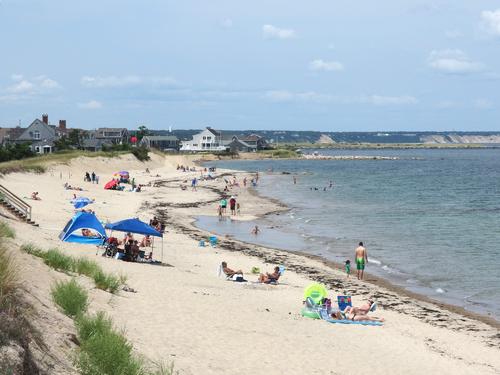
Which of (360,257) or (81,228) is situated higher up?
(81,228)

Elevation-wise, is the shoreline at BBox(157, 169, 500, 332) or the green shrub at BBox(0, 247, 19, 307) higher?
the green shrub at BBox(0, 247, 19, 307)

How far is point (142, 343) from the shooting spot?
440 inches

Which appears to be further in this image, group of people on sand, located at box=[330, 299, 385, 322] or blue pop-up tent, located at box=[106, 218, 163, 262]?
blue pop-up tent, located at box=[106, 218, 163, 262]

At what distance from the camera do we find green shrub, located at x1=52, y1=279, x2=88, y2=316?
11.2 m

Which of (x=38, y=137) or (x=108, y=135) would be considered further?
(x=108, y=135)

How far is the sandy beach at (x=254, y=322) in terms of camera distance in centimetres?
1151

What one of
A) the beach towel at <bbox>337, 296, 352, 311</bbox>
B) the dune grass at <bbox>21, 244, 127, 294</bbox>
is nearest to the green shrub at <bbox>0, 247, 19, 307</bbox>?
the dune grass at <bbox>21, 244, 127, 294</bbox>

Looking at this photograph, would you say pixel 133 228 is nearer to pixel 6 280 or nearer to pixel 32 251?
pixel 32 251

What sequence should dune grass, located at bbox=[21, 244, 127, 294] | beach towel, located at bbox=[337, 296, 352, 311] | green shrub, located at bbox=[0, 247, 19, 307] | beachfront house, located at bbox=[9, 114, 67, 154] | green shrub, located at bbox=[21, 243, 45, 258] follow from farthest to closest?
beachfront house, located at bbox=[9, 114, 67, 154] < beach towel, located at bbox=[337, 296, 352, 311] < green shrub, located at bbox=[21, 243, 45, 258] < dune grass, located at bbox=[21, 244, 127, 294] < green shrub, located at bbox=[0, 247, 19, 307]

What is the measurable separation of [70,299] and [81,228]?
1209 centimetres

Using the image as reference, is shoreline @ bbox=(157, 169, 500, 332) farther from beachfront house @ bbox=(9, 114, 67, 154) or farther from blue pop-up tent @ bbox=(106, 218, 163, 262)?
beachfront house @ bbox=(9, 114, 67, 154)

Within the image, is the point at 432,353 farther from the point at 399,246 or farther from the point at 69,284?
the point at 399,246

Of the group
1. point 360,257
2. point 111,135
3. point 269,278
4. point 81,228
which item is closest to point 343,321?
point 269,278

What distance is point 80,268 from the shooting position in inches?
620
